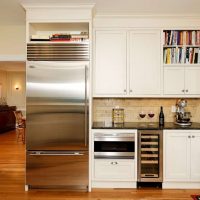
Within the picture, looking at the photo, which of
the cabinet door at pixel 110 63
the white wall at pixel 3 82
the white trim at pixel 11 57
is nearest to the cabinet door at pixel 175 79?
the cabinet door at pixel 110 63

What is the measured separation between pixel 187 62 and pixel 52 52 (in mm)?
2087

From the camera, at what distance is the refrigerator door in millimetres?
3375

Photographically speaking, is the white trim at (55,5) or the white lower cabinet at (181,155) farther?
the white lower cabinet at (181,155)

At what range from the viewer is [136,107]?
4.16 m

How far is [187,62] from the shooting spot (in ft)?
12.4

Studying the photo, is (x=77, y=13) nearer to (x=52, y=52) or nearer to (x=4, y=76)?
(x=52, y=52)

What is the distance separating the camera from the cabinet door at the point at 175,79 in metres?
3.77

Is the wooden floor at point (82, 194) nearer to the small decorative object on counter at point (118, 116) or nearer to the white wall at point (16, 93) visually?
Result: the small decorative object on counter at point (118, 116)

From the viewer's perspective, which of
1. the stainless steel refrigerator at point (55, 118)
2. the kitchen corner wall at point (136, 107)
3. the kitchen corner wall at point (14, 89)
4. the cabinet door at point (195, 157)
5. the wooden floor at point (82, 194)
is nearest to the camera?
the wooden floor at point (82, 194)

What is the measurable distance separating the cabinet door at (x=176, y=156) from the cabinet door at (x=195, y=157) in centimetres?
6

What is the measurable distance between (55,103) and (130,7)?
173cm

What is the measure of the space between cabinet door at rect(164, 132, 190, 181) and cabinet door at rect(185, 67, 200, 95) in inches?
28.8

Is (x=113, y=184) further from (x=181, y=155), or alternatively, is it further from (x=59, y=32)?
(x=59, y=32)

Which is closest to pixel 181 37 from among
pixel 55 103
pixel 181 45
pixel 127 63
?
pixel 181 45
